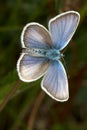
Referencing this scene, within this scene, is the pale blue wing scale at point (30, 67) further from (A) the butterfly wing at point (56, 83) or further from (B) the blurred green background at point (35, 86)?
(B) the blurred green background at point (35, 86)

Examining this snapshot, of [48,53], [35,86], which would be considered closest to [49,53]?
[48,53]

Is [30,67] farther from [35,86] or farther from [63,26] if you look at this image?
[35,86]

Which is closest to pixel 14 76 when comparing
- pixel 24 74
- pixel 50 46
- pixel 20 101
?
pixel 50 46

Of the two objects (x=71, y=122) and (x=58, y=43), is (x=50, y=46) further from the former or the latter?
(x=71, y=122)

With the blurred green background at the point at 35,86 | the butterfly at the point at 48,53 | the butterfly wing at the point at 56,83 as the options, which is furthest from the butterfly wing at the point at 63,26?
the blurred green background at the point at 35,86

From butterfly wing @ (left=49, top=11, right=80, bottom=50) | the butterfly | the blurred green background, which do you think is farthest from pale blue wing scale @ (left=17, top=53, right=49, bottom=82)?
the blurred green background

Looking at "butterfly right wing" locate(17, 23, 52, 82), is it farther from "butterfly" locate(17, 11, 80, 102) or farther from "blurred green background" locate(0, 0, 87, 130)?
"blurred green background" locate(0, 0, 87, 130)
